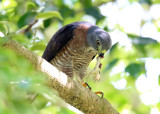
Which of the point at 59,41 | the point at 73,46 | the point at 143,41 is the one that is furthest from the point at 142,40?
the point at 59,41

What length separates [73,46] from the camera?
4.30m

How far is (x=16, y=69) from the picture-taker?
1.05 metres

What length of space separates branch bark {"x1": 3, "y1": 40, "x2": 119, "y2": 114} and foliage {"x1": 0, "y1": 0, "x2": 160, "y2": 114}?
4.4 inches

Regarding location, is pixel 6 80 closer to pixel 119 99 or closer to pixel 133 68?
pixel 133 68

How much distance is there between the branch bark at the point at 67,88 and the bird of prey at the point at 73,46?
120 cm

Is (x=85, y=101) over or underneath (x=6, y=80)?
over

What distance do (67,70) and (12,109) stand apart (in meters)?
3.48

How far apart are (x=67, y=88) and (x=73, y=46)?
1.72m

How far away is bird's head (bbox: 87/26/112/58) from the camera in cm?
411

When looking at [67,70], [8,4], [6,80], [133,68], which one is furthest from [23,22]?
[6,80]

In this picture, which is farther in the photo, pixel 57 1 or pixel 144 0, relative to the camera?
pixel 57 1

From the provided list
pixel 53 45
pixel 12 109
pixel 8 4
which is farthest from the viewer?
pixel 8 4

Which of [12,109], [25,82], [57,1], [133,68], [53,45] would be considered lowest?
[12,109]

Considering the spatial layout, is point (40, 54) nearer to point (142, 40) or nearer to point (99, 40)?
point (99, 40)
